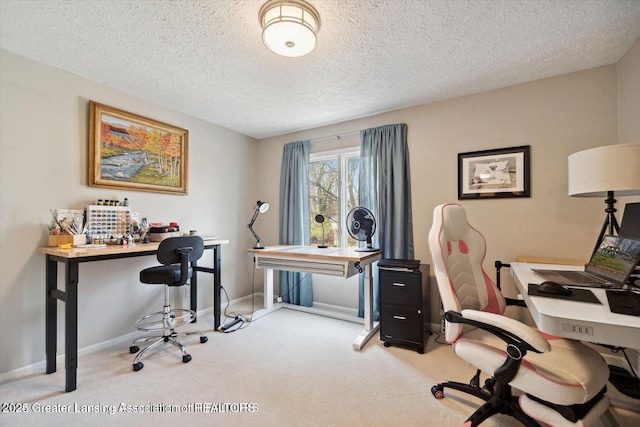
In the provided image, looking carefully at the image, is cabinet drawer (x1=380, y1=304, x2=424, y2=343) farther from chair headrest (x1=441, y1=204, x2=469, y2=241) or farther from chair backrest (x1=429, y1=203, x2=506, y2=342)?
chair headrest (x1=441, y1=204, x2=469, y2=241)

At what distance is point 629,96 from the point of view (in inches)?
73.8

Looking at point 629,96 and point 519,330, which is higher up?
point 629,96

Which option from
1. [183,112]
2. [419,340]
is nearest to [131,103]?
[183,112]

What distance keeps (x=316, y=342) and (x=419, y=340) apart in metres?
0.91

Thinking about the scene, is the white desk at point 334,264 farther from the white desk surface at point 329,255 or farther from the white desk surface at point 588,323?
the white desk surface at point 588,323

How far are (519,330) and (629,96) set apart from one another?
211 centimetres

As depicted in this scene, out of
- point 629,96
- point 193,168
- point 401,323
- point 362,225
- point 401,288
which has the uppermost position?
point 629,96

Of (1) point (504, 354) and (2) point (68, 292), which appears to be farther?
(2) point (68, 292)

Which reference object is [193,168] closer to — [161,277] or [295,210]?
[295,210]

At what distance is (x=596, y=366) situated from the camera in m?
1.12

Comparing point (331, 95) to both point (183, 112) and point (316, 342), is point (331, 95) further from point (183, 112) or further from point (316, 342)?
point (316, 342)

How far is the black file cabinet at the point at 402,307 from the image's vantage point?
7.36ft

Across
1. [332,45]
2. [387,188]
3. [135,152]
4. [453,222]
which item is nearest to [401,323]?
[453,222]

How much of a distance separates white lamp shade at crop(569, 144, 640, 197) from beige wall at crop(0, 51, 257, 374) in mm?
3317
